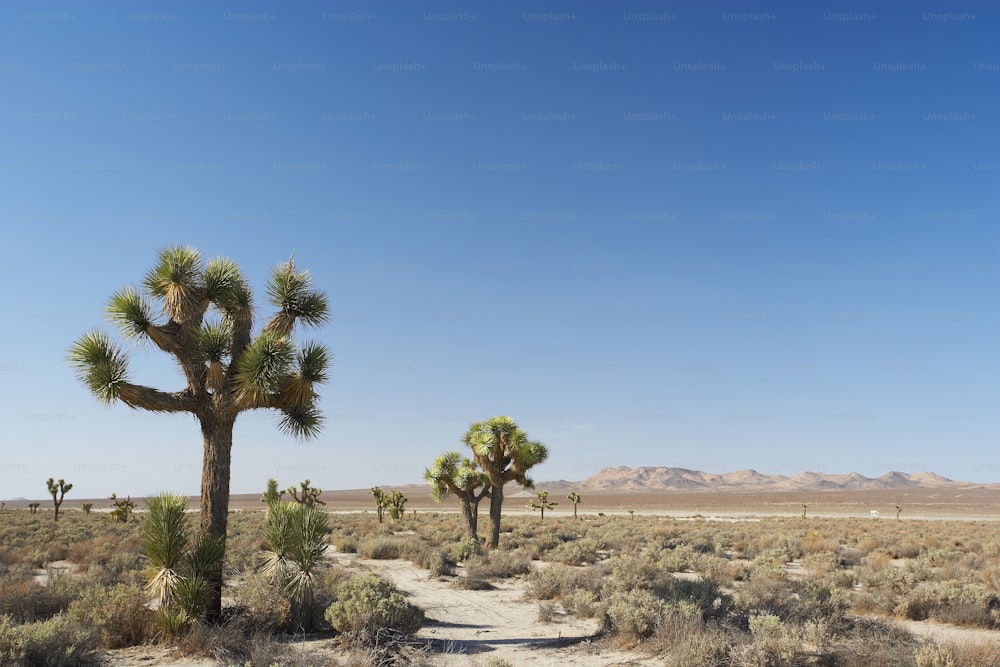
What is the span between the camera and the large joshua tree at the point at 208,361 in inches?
445

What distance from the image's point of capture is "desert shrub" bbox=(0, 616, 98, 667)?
28.8 feet

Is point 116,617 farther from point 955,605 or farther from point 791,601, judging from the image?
point 955,605

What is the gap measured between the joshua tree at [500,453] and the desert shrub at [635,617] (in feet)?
43.5

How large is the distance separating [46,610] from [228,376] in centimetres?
612

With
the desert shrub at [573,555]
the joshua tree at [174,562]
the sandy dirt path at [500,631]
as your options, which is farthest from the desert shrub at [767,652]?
the desert shrub at [573,555]

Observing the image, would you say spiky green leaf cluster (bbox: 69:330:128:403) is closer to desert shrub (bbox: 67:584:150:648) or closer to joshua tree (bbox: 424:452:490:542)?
desert shrub (bbox: 67:584:150:648)

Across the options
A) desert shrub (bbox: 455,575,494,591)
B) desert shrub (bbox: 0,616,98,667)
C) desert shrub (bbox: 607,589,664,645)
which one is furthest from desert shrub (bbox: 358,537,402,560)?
desert shrub (bbox: 0,616,98,667)

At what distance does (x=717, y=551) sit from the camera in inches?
Answer: 985

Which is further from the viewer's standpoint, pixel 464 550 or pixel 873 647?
pixel 464 550

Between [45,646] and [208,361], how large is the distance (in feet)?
16.4

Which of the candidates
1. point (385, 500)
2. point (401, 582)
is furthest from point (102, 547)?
point (385, 500)

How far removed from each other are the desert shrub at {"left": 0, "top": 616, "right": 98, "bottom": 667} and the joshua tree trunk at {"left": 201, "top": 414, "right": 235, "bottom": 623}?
7.61 feet

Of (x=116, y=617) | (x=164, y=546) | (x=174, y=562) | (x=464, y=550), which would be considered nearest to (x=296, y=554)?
(x=174, y=562)

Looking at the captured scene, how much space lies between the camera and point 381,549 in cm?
2650
